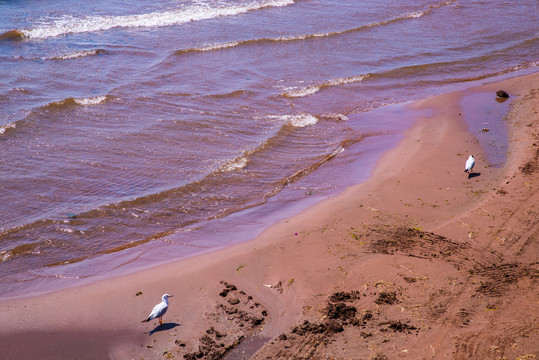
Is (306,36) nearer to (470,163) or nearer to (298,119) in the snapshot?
(298,119)

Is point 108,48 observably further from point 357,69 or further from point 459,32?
point 459,32

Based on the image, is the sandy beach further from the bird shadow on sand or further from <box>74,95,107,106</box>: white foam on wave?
<box>74,95,107,106</box>: white foam on wave

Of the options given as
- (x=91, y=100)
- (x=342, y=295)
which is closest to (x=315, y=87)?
(x=91, y=100)

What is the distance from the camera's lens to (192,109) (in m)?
14.2

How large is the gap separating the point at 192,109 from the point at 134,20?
10.8m

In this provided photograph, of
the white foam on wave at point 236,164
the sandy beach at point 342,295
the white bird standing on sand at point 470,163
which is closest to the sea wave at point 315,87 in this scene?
the white foam on wave at point 236,164

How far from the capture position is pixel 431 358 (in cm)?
567

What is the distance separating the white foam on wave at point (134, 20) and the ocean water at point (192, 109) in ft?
0.33

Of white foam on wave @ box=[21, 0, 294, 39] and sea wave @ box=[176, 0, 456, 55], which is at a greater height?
white foam on wave @ box=[21, 0, 294, 39]

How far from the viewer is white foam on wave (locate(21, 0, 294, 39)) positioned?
2073 cm

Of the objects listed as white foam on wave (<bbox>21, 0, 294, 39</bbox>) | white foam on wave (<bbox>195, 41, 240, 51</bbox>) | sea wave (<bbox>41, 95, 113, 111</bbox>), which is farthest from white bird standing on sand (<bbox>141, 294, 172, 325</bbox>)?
white foam on wave (<bbox>21, 0, 294, 39</bbox>)

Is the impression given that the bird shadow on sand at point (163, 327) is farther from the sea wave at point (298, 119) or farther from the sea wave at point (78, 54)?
the sea wave at point (78, 54)

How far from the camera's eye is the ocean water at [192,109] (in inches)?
353

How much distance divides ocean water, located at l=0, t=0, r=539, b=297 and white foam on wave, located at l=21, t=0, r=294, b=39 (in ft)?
0.33
